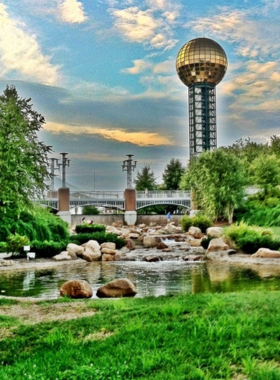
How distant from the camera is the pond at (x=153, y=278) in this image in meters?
12.5

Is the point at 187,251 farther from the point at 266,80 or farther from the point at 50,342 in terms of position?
the point at 266,80

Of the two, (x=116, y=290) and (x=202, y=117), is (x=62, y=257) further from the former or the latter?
(x=202, y=117)

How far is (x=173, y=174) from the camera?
62.6 meters

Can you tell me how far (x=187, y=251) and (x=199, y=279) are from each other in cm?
904

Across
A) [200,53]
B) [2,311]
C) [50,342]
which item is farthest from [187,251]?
[200,53]

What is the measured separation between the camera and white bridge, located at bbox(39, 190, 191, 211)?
5006cm

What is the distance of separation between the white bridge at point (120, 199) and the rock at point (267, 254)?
31.6 meters

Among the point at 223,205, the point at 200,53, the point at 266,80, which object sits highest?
the point at 200,53

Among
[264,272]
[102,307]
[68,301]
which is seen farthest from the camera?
[264,272]

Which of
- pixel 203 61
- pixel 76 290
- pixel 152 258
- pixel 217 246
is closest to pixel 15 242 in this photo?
pixel 152 258

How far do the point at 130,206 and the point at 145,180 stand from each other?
41.6 ft

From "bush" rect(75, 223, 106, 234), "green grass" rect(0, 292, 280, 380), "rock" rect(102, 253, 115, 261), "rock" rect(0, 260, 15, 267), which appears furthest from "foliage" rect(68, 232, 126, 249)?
"green grass" rect(0, 292, 280, 380)

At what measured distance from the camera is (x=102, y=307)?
7809 millimetres

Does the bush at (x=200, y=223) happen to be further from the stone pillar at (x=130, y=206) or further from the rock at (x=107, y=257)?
the stone pillar at (x=130, y=206)
